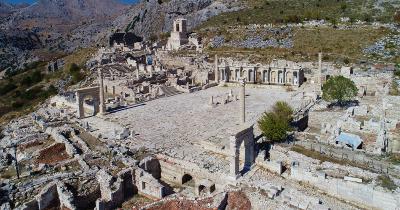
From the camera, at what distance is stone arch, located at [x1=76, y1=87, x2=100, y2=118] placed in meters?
31.3

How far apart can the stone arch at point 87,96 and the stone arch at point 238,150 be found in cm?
1612

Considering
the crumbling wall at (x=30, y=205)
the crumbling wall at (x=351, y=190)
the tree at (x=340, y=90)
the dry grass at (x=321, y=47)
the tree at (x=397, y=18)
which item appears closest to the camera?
the crumbling wall at (x=351, y=190)

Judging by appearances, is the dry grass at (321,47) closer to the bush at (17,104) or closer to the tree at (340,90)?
the tree at (340,90)

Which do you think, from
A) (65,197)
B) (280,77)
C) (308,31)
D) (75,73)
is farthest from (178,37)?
(65,197)

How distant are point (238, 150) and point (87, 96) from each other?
17.7 meters

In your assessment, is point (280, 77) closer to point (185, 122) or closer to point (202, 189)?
point (185, 122)

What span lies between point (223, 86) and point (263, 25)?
28623mm

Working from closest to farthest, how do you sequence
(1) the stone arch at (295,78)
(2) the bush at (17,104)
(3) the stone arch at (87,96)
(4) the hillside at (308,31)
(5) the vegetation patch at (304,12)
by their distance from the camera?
(3) the stone arch at (87,96) < (1) the stone arch at (295,78) < (2) the bush at (17,104) < (4) the hillside at (308,31) < (5) the vegetation patch at (304,12)

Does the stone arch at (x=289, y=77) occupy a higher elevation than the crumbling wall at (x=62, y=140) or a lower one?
higher

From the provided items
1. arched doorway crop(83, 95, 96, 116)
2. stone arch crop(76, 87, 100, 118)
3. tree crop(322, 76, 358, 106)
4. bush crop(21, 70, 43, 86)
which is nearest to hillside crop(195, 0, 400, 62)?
tree crop(322, 76, 358, 106)

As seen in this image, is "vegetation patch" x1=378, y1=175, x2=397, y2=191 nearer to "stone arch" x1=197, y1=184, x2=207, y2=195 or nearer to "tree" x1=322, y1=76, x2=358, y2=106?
"stone arch" x1=197, y1=184, x2=207, y2=195

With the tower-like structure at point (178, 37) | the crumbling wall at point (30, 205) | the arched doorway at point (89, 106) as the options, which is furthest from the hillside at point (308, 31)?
the crumbling wall at point (30, 205)

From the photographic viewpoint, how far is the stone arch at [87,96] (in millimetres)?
31297

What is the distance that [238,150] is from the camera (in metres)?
19.5
